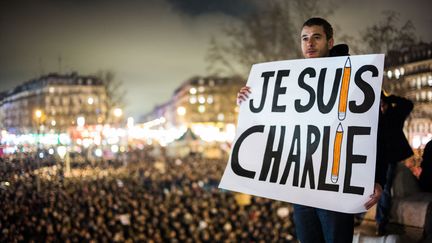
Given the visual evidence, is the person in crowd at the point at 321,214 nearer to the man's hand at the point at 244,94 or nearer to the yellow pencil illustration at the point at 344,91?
the yellow pencil illustration at the point at 344,91

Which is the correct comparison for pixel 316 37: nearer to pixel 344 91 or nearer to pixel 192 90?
pixel 344 91

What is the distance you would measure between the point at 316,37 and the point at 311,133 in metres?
0.54

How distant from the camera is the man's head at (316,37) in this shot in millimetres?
2541

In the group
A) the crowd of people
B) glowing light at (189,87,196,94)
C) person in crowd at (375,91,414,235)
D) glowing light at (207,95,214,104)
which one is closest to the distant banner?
person in crowd at (375,91,414,235)

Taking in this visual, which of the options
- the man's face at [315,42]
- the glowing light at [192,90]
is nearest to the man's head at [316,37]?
the man's face at [315,42]

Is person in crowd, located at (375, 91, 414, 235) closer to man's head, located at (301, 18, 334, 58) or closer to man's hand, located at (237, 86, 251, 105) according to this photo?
man's head, located at (301, 18, 334, 58)

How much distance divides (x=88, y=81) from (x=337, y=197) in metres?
89.7

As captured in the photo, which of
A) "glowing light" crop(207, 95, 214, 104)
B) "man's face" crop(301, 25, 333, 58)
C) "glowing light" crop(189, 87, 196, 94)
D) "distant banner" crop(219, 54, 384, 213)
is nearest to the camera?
"distant banner" crop(219, 54, 384, 213)

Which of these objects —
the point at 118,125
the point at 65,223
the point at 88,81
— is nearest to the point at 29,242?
the point at 65,223

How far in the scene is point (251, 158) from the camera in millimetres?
2732

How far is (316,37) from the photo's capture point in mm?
2580

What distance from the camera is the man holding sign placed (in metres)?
2.34

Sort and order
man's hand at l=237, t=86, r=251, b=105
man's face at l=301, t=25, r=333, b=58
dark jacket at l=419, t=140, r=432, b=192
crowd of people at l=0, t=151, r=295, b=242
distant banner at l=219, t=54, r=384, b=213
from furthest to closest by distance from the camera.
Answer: crowd of people at l=0, t=151, r=295, b=242, dark jacket at l=419, t=140, r=432, b=192, man's hand at l=237, t=86, r=251, b=105, man's face at l=301, t=25, r=333, b=58, distant banner at l=219, t=54, r=384, b=213

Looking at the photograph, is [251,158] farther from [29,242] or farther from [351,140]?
[29,242]
